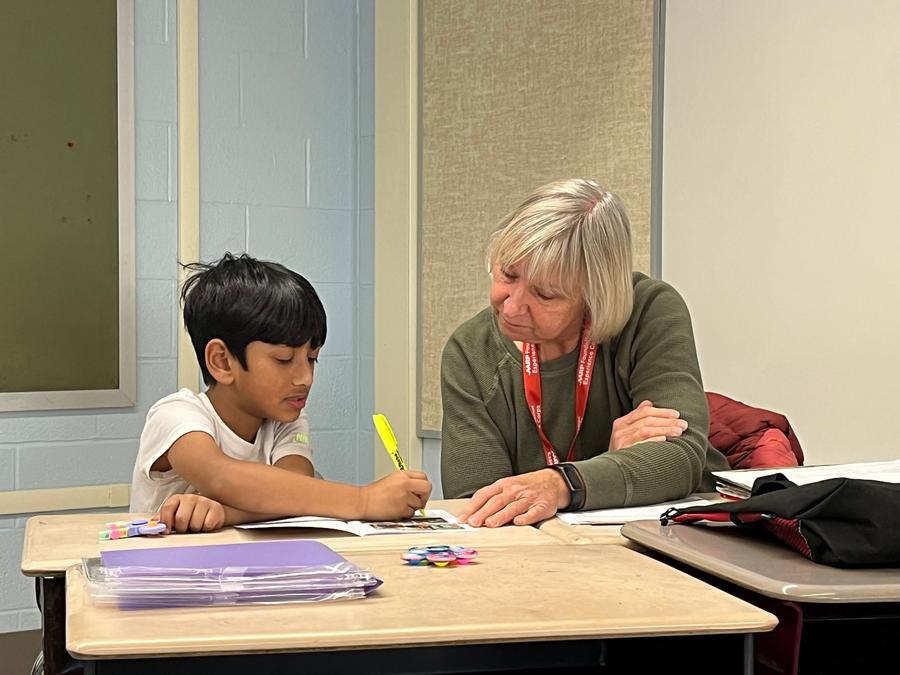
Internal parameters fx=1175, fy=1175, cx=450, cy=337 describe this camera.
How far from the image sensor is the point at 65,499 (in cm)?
339

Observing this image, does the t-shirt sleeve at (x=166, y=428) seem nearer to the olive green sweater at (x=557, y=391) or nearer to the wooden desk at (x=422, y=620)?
the olive green sweater at (x=557, y=391)

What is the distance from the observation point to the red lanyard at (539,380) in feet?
6.26

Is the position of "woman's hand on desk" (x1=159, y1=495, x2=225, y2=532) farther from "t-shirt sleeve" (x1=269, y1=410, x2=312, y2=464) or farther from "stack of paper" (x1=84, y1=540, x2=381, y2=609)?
"t-shirt sleeve" (x1=269, y1=410, x2=312, y2=464)

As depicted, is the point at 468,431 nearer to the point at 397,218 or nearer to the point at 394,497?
the point at 394,497

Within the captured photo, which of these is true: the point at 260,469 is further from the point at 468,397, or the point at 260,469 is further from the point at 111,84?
the point at 111,84

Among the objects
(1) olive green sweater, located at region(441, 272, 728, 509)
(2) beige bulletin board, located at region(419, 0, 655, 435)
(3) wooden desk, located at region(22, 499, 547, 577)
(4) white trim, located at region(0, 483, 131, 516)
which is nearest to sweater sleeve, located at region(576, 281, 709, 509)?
(1) olive green sweater, located at region(441, 272, 728, 509)

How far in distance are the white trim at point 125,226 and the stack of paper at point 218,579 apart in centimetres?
241

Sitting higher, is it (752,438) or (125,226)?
(125,226)

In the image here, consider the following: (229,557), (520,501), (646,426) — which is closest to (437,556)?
(229,557)

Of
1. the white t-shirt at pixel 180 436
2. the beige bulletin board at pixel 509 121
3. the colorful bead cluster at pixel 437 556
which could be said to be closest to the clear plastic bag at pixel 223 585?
the colorful bead cluster at pixel 437 556

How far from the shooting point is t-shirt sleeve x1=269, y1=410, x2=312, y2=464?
1963 mm

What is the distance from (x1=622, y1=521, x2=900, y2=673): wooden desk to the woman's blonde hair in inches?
22.1

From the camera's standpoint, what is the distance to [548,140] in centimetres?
321

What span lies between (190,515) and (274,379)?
456 mm
